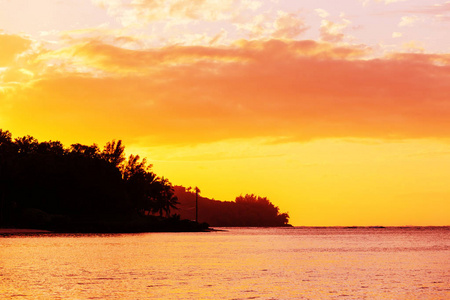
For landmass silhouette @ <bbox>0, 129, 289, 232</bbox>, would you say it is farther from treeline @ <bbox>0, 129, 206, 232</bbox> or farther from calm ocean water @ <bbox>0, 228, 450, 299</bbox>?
calm ocean water @ <bbox>0, 228, 450, 299</bbox>

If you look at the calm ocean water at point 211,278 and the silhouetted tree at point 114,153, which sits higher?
the silhouetted tree at point 114,153

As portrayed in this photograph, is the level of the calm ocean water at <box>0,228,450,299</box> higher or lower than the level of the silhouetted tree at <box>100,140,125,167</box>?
lower

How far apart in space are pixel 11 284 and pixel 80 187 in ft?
349

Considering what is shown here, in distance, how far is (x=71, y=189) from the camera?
141625 mm

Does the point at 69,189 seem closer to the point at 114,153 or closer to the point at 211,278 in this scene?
the point at 114,153

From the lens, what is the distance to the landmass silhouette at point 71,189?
→ 5182 inches

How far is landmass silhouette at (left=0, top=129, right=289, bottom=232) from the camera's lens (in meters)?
132

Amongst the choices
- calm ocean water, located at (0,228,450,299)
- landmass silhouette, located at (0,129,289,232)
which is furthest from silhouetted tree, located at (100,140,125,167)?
calm ocean water, located at (0,228,450,299)

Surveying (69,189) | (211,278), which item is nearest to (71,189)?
(69,189)

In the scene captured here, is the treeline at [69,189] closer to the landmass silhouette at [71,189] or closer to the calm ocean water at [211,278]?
the landmass silhouette at [71,189]

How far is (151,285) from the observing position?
127 feet

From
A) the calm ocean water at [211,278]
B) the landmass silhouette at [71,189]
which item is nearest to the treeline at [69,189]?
the landmass silhouette at [71,189]

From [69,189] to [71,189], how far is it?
0.52 metres

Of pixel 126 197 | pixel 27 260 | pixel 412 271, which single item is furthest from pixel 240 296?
pixel 126 197
